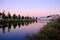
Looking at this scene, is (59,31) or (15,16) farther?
(15,16)

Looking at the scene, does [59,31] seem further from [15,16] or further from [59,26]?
[15,16]

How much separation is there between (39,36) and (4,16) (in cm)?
2506

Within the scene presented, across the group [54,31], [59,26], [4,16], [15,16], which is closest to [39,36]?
[54,31]

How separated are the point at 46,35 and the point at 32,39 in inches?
21.3

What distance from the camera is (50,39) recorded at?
5.43m

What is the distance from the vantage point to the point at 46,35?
558cm

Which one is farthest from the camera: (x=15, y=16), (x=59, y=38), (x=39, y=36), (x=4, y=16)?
(x=15, y=16)

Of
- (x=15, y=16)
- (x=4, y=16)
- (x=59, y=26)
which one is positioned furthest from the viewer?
(x=15, y=16)

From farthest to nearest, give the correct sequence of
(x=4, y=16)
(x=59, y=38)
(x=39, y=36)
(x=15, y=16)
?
(x=15, y=16) < (x=4, y=16) < (x=39, y=36) < (x=59, y=38)

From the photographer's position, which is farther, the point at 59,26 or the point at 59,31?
the point at 59,26

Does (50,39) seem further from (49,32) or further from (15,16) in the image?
(15,16)

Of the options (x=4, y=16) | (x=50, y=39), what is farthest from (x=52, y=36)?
(x=4, y=16)

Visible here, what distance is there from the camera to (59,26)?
21.3ft

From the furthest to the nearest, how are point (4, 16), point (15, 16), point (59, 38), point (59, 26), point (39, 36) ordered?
point (15, 16)
point (4, 16)
point (59, 26)
point (39, 36)
point (59, 38)
